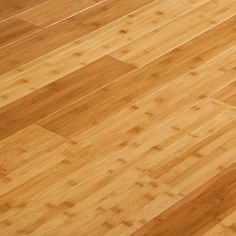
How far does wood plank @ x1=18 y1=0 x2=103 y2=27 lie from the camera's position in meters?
3.22

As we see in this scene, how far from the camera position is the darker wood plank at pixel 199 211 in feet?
6.91

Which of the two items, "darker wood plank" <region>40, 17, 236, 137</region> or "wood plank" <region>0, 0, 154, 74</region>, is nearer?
"darker wood plank" <region>40, 17, 236, 137</region>

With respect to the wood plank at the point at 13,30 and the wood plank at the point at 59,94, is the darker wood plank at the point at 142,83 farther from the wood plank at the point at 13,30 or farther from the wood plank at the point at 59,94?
the wood plank at the point at 13,30

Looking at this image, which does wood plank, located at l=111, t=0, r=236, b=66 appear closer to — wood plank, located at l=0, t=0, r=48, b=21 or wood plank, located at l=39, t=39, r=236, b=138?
wood plank, located at l=39, t=39, r=236, b=138

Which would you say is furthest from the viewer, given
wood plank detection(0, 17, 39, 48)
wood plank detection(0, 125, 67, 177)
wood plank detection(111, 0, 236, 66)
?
wood plank detection(0, 17, 39, 48)

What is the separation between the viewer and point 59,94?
273 cm

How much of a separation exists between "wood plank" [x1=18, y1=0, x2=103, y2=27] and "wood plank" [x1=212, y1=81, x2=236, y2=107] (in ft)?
2.77

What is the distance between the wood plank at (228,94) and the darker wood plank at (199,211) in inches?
15.7

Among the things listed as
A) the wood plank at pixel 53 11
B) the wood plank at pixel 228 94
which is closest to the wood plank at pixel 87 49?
the wood plank at pixel 53 11

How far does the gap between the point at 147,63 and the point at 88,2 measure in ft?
1.95

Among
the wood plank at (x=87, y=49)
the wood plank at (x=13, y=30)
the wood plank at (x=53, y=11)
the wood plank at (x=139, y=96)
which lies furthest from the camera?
the wood plank at (x=53, y=11)

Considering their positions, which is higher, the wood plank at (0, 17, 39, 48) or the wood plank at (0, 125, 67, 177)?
the wood plank at (0, 17, 39, 48)

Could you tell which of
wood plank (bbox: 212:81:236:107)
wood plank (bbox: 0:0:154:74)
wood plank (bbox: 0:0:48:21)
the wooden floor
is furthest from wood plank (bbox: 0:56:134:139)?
wood plank (bbox: 0:0:48:21)

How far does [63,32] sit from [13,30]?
0.21 meters
